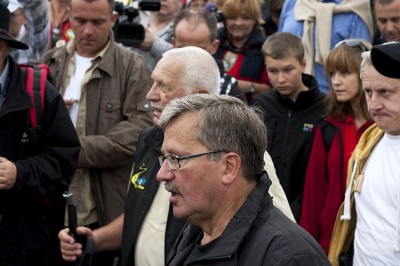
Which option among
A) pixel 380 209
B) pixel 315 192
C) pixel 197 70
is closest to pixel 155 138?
pixel 197 70

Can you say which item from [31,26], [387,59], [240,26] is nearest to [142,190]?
[387,59]

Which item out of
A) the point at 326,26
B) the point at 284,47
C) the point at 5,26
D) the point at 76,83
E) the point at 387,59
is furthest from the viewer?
the point at 326,26

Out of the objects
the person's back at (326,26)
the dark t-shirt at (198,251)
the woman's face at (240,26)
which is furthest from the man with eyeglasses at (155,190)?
the woman's face at (240,26)

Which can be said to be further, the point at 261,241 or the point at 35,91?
the point at 35,91

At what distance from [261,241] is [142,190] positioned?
157 centimetres

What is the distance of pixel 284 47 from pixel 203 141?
3356mm

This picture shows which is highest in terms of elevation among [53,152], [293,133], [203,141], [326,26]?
[203,141]

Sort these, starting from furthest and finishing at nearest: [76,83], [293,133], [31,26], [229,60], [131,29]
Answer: [229,60], [31,26], [131,29], [293,133], [76,83]

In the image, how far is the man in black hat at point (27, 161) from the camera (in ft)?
15.3

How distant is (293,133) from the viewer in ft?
19.3

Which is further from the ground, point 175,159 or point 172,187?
point 175,159

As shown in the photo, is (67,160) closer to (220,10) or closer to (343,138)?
(343,138)

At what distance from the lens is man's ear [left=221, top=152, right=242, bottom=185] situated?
290 cm

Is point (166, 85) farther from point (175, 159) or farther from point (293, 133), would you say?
point (293, 133)
